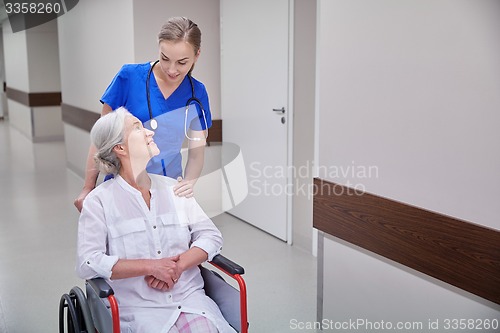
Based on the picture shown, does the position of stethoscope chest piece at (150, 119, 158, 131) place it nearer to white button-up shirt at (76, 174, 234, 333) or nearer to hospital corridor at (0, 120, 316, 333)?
white button-up shirt at (76, 174, 234, 333)

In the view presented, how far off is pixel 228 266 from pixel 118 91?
0.86m

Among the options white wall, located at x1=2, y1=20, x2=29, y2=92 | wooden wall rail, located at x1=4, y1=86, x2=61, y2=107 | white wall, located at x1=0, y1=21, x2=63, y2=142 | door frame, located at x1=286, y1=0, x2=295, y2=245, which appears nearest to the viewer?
door frame, located at x1=286, y1=0, x2=295, y2=245

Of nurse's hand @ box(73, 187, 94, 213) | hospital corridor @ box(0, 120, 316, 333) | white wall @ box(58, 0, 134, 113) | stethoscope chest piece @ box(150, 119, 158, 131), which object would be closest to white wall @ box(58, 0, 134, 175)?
white wall @ box(58, 0, 134, 113)

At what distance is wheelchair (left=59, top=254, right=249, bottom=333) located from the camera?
1782mm

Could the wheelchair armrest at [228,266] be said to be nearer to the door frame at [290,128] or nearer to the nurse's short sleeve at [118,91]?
the nurse's short sleeve at [118,91]

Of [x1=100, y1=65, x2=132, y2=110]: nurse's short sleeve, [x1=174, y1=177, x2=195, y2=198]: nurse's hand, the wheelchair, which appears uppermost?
[x1=100, y1=65, x2=132, y2=110]: nurse's short sleeve

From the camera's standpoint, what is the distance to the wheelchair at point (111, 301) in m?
1.78

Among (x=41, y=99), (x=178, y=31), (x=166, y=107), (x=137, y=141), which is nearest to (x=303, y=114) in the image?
(x=166, y=107)

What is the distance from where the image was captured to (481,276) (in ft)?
6.09

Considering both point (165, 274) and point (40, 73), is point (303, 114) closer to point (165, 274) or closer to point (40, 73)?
point (165, 274)

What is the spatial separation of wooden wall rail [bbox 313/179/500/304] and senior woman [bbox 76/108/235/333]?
0.69 m

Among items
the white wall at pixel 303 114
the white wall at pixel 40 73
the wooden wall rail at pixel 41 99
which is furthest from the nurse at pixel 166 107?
the wooden wall rail at pixel 41 99

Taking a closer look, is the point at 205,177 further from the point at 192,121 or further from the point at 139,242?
the point at 139,242

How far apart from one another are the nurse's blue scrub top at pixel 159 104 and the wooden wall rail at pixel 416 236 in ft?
2.41
